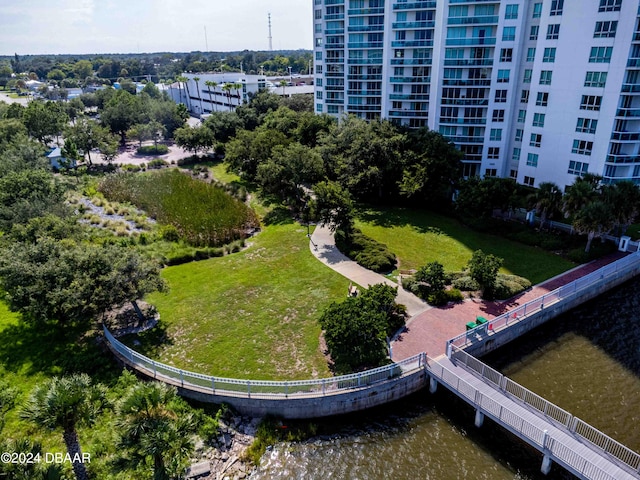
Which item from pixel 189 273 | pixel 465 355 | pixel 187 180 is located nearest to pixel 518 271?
pixel 465 355

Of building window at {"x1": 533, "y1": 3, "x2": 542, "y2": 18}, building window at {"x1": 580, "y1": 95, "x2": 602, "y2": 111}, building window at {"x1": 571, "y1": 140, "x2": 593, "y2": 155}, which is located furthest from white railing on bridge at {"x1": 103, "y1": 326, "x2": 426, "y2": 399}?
building window at {"x1": 533, "y1": 3, "x2": 542, "y2": 18}

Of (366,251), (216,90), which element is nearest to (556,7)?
(366,251)

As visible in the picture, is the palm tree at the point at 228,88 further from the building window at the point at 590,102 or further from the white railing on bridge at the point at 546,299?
the white railing on bridge at the point at 546,299

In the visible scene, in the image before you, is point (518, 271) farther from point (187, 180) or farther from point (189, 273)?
point (187, 180)

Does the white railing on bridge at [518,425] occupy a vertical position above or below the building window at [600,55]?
below

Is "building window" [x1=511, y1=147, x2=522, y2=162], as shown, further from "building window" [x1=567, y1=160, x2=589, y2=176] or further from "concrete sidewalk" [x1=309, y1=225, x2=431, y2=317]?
"concrete sidewalk" [x1=309, y1=225, x2=431, y2=317]

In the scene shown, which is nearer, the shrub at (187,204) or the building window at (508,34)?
the shrub at (187,204)

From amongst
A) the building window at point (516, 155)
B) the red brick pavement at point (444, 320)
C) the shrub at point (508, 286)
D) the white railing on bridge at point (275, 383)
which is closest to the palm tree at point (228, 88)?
the building window at point (516, 155)
